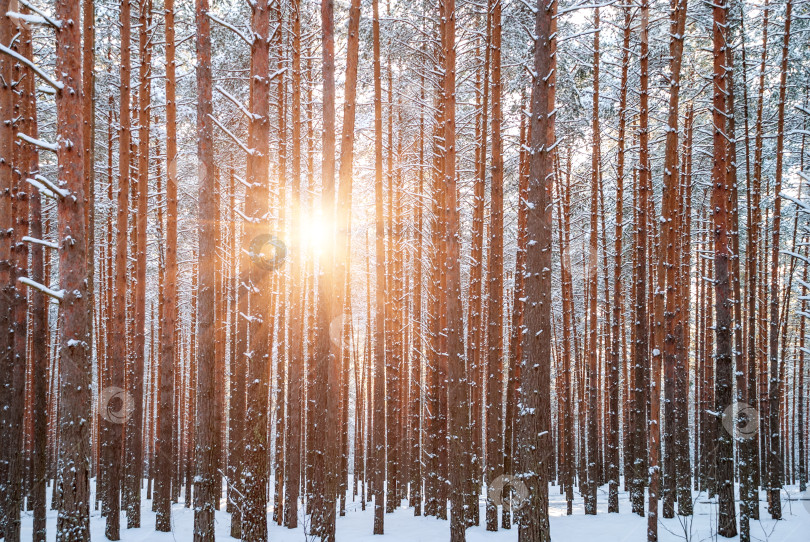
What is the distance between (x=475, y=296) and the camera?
12.6 meters

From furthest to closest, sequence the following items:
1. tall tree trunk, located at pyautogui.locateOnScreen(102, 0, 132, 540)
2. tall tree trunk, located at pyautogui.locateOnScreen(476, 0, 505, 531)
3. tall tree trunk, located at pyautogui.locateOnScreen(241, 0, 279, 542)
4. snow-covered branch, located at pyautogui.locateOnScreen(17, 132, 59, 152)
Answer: tall tree trunk, located at pyautogui.locateOnScreen(476, 0, 505, 531), tall tree trunk, located at pyautogui.locateOnScreen(102, 0, 132, 540), tall tree trunk, located at pyautogui.locateOnScreen(241, 0, 279, 542), snow-covered branch, located at pyautogui.locateOnScreen(17, 132, 59, 152)

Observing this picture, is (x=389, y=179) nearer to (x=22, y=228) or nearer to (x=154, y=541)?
(x=22, y=228)

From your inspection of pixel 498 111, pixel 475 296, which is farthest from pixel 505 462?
pixel 498 111

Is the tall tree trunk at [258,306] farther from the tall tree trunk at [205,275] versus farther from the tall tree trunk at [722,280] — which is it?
the tall tree trunk at [722,280]

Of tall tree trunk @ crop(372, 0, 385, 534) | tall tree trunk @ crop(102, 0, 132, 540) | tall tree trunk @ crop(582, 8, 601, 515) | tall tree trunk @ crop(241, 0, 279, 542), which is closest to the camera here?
tall tree trunk @ crop(241, 0, 279, 542)

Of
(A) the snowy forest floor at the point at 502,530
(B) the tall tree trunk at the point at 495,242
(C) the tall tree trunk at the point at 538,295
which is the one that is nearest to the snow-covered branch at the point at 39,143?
(C) the tall tree trunk at the point at 538,295

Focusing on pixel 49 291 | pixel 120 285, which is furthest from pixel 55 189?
pixel 120 285

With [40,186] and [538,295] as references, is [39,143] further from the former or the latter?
[538,295]

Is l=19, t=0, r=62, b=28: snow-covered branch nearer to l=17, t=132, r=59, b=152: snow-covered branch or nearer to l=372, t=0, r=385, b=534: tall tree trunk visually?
l=17, t=132, r=59, b=152: snow-covered branch

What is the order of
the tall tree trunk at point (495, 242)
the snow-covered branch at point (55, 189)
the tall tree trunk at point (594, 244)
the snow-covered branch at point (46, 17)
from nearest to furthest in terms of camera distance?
the snow-covered branch at point (46, 17) < the snow-covered branch at point (55, 189) < the tall tree trunk at point (495, 242) < the tall tree trunk at point (594, 244)

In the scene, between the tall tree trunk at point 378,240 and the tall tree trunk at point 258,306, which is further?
the tall tree trunk at point 378,240

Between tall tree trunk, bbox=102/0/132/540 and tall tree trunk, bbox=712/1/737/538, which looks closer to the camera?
tall tree trunk, bbox=712/1/737/538

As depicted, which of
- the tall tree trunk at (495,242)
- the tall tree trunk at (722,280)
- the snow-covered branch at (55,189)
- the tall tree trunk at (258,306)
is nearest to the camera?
the snow-covered branch at (55,189)

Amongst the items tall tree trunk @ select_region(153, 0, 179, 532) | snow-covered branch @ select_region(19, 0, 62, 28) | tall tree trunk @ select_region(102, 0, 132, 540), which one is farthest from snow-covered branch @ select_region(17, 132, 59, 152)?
tall tree trunk @ select_region(102, 0, 132, 540)
